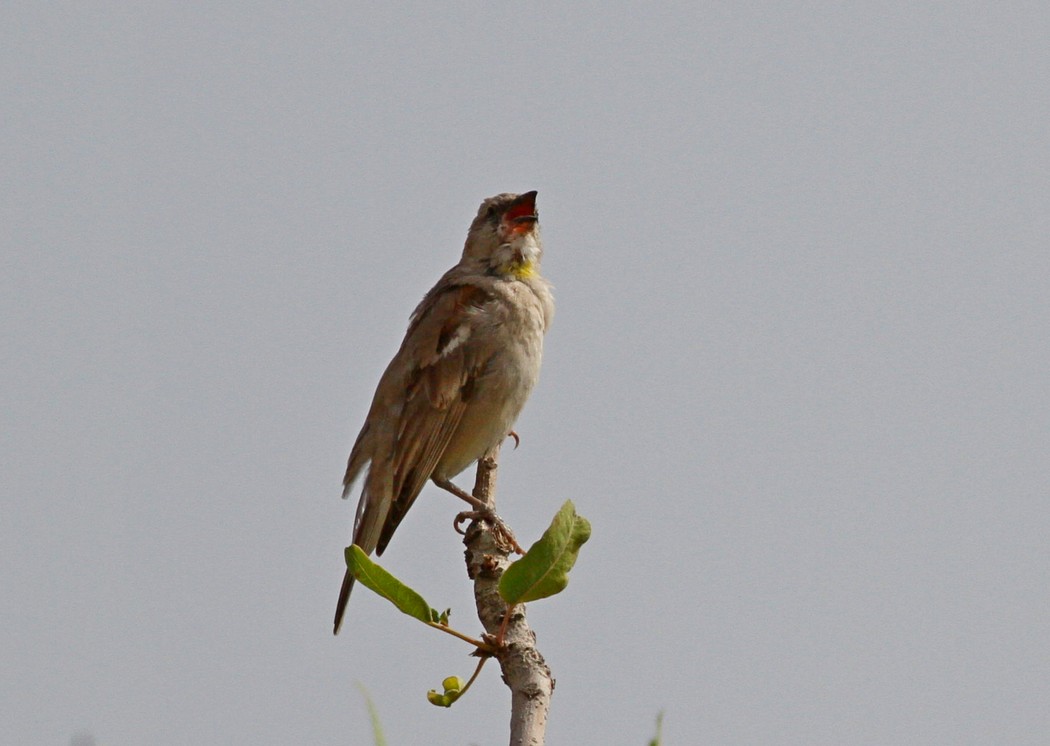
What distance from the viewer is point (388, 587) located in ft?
7.66

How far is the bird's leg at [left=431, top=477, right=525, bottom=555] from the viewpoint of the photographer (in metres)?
3.62

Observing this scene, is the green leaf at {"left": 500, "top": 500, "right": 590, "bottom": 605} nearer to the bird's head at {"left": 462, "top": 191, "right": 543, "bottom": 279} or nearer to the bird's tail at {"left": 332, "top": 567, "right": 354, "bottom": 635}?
the bird's tail at {"left": 332, "top": 567, "right": 354, "bottom": 635}

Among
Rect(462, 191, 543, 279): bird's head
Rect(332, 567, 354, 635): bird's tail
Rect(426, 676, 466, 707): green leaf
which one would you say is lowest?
Rect(426, 676, 466, 707): green leaf

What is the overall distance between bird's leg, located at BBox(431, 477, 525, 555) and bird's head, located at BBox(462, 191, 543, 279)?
124cm

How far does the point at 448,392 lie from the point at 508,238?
105cm

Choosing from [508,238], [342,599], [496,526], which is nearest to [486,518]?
[496,526]

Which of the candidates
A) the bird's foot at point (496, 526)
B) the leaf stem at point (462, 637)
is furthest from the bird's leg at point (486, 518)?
the leaf stem at point (462, 637)

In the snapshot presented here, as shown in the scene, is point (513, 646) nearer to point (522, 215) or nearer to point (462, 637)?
point (462, 637)

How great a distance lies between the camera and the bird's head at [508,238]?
19.8ft

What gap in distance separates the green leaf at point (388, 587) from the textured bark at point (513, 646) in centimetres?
20

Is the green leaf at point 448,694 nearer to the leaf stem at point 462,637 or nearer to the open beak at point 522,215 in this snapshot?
the leaf stem at point 462,637

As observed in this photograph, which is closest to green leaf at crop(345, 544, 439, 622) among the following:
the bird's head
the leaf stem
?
the leaf stem

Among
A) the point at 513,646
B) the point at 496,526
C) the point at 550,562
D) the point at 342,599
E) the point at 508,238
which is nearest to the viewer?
the point at 550,562

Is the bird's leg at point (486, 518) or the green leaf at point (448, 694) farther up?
the bird's leg at point (486, 518)
